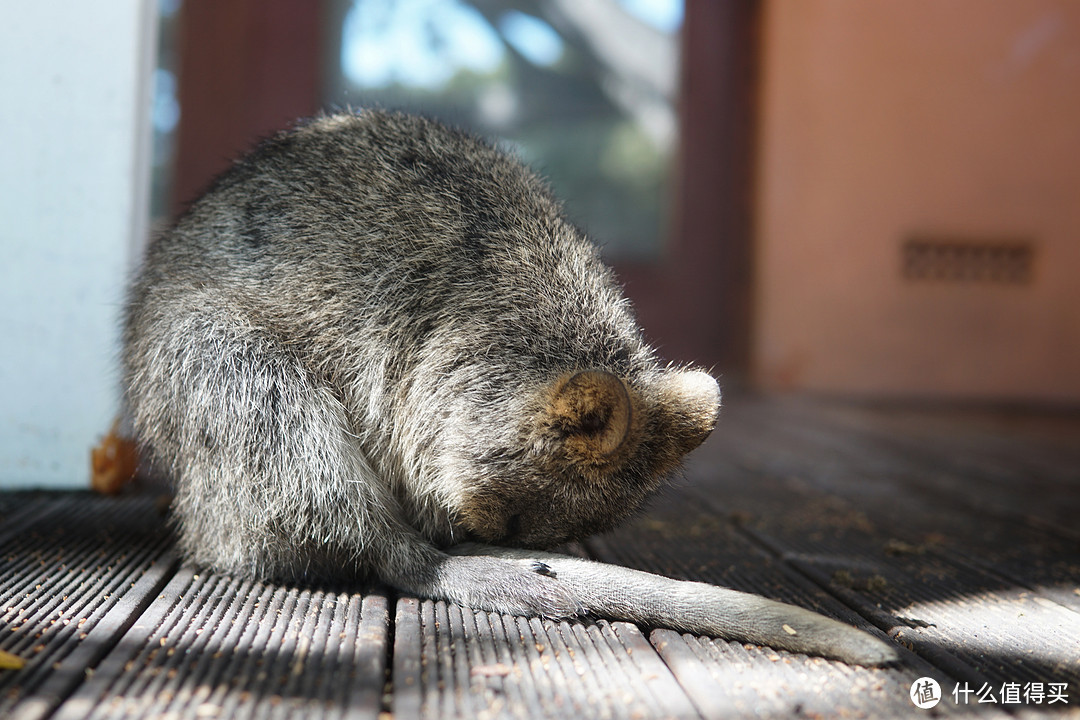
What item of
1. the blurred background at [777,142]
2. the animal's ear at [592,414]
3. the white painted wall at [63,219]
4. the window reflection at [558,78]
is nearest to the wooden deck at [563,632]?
the white painted wall at [63,219]

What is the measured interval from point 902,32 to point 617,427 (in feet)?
19.8

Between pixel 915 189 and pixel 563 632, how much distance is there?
611 centimetres

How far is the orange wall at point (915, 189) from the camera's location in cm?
663

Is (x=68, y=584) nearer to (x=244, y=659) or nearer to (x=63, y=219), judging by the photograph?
(x=244, y=659)

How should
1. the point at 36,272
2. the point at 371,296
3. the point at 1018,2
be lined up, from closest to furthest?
1. the point at 371,296
2. the point at 36,272
3. the point at 1018,2

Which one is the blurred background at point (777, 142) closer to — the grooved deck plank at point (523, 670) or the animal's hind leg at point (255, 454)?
the animal's hind leg at point (255, 454)

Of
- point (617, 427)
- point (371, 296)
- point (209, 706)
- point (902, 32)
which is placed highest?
point (902, 32)

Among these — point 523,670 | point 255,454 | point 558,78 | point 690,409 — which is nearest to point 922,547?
point 690,409

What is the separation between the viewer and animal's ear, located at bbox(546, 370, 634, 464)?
1.97 meters

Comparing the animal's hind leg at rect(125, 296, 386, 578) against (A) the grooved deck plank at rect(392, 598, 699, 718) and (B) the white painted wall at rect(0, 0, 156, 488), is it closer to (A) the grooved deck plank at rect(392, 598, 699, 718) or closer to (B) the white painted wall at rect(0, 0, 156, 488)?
(A) the grooved deck plank at rect(392, 598, 699, 718)

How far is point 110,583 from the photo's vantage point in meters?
1.98

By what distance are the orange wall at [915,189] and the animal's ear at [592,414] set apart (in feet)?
17.2

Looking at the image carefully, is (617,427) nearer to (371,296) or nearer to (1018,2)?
(371,296)

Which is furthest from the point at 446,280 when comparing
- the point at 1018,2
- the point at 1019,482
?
the point at 1018,2
